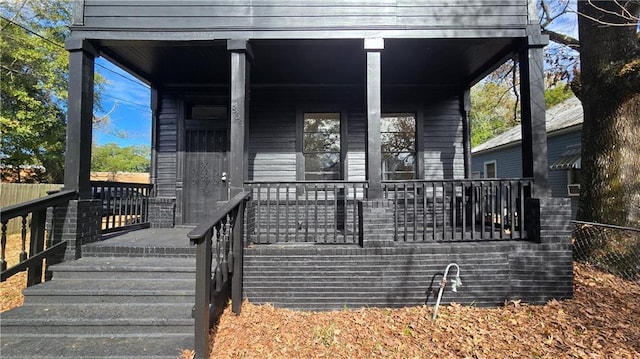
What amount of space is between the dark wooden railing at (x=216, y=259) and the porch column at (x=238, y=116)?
224 millimetres

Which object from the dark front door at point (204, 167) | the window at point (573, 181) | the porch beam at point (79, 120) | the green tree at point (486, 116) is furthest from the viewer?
the green tree at point (486, 116)

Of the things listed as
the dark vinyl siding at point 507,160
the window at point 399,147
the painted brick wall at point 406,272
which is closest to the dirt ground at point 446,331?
the painted brick wall at point 406,272

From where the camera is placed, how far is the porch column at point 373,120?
364cm

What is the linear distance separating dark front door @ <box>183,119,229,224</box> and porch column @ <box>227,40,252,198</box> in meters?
1.86

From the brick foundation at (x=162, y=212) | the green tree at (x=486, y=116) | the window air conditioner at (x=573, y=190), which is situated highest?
the green tree at (x=486, y=116)

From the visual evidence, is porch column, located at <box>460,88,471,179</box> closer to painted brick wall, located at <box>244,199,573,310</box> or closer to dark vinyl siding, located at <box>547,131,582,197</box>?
painted brick wall, located at <box>244,199,573,310</box>

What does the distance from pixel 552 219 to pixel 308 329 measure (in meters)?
2.94

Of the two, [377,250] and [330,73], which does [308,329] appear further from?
[330,73]

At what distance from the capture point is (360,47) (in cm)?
424

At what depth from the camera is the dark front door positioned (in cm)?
546

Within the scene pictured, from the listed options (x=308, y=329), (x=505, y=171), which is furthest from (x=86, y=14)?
(x=505, y=171)

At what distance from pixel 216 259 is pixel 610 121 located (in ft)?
18.4

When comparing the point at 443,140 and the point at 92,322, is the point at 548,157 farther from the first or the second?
the point at 92,322

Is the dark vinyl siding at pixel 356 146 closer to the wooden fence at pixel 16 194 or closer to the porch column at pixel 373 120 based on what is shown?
the porch column at pixel 373 120
